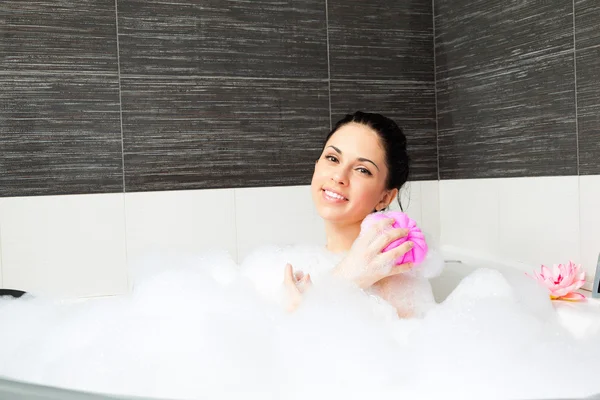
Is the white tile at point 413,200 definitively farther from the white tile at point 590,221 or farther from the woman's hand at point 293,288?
the woman's hand at point 293,288

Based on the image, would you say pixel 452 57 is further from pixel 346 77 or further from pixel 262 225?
pixel 262 225

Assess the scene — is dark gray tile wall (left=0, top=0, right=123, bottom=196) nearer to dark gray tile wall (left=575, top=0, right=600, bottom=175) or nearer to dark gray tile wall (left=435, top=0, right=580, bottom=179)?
dark gray tile wall (left=435, top=0, right=580, bottom=179)

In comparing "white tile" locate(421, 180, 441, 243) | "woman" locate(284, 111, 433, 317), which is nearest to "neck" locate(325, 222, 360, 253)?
"woman" locate(284, 111, 433, 317)

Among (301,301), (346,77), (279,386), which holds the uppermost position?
(346,77)

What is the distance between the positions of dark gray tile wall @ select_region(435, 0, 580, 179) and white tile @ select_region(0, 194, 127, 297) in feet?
4.50

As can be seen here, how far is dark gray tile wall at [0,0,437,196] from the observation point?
241 cm

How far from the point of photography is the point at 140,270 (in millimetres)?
2256

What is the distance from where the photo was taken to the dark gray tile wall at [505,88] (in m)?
2.15

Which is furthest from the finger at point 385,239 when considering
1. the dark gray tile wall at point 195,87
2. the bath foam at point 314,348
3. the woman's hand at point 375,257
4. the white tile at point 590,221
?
the dark gray tile wall at point 195,87

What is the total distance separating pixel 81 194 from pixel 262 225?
694 millimetres

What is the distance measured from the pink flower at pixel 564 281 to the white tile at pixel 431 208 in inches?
34.3

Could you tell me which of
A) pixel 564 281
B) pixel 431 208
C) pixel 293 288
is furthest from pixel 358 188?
pixel 431 208

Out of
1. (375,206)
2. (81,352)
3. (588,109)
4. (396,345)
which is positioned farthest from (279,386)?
(588,109)

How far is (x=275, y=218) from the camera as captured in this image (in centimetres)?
268
